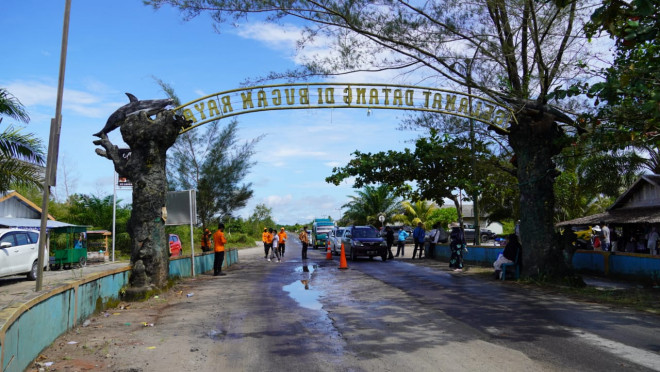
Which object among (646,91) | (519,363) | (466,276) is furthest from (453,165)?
(519,363)

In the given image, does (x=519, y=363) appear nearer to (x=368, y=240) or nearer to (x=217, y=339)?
(x=217, y=339)

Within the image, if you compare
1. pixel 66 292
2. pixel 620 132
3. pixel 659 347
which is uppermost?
pixel 620 132

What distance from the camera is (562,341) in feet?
22.8

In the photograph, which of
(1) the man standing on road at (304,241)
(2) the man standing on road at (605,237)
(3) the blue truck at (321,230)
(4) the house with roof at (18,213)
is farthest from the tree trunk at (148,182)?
(3) the blue truck at (321,230)

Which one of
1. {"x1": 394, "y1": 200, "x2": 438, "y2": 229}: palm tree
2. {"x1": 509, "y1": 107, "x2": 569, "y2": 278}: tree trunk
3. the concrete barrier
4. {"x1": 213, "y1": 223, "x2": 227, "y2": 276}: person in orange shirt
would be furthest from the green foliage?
the concrete barrier

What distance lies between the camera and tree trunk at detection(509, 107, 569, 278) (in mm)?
14156

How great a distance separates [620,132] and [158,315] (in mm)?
10198

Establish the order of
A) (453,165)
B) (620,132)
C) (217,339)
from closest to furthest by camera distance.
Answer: (217,339), (620,132), (453,165)

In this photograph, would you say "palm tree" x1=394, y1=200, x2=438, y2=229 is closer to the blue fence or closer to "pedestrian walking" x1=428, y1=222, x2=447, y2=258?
"pedestrian walking" x1=428, y1=222, x2=447, y2=258

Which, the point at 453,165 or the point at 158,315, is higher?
the point at 453,165

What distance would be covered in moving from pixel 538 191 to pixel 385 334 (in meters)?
8.56

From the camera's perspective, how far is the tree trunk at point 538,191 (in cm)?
1416

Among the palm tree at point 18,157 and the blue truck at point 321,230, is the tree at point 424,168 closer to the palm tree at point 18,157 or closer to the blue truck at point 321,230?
the palm tree at point 18,157

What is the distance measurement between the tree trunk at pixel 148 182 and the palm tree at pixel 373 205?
40.5 metres
